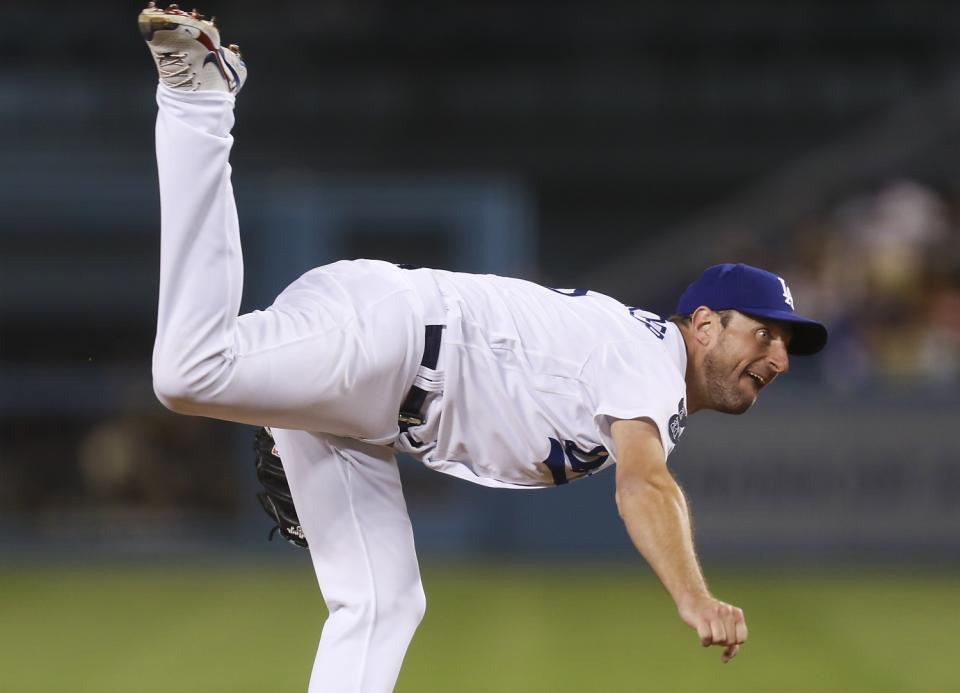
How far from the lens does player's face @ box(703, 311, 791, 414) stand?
3.68m

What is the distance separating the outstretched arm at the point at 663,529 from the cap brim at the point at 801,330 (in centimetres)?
55

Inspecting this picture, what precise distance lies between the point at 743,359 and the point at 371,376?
3.23ft

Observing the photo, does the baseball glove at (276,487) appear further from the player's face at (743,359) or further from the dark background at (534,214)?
the dark background at (534,214)

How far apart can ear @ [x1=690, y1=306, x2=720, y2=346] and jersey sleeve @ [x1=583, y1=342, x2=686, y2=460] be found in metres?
0.22

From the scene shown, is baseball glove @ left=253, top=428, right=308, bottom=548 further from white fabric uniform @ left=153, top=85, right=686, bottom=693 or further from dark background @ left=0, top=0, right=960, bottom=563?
dark background @ left=0, top=0, right=960, bottom=563

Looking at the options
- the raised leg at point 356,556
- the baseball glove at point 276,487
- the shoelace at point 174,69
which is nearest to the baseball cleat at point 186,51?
the shoelace at point 174,69

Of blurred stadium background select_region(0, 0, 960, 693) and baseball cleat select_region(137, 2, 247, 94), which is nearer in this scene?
baseball cleat select_region(137, 2, 247, 94)

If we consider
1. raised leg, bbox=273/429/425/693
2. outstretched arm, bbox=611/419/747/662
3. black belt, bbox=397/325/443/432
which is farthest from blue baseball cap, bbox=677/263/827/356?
raised leg, bbox=273/429/425/693

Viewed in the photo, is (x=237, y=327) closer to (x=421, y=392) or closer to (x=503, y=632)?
(x=421, y=392)

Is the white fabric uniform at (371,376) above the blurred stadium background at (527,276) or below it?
above

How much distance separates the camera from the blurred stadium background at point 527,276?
22.9 feet

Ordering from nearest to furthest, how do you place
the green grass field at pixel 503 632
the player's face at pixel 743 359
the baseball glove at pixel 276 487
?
the player's face at pixel 743 359 < the baseball glove at pixel 276 487 < the green grass field at pixel 503 632

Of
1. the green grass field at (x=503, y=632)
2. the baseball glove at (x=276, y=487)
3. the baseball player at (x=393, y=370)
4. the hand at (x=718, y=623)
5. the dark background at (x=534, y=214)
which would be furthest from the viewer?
the dark background at (x=534, y=214)

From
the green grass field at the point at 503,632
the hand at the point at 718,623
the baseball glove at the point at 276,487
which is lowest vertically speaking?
the green grass field at the point at 503,632
